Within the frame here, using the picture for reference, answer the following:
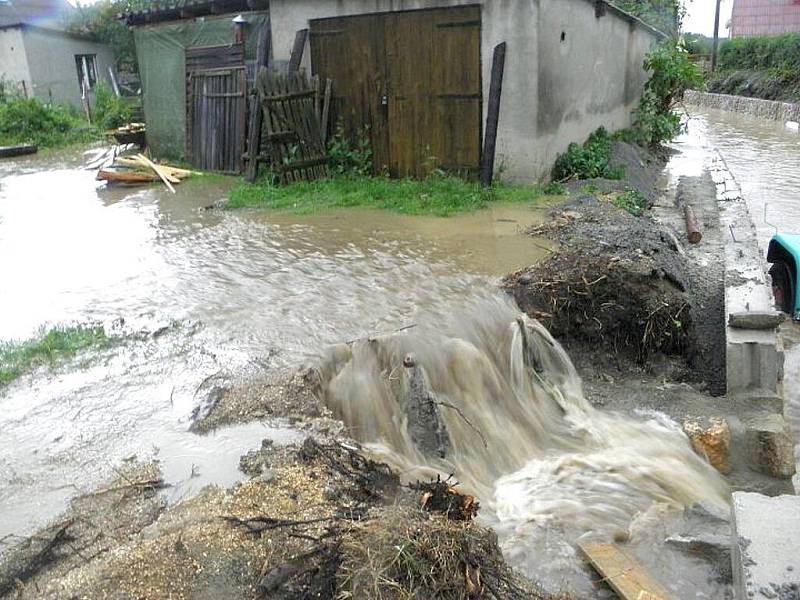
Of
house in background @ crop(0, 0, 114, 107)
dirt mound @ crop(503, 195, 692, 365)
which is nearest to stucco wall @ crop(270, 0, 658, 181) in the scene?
dirt mound @ crop(503, 195, 692, 365)

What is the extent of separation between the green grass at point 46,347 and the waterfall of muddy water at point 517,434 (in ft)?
6.61

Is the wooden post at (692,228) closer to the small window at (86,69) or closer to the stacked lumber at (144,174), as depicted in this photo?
the stacked lumber at (144,174)

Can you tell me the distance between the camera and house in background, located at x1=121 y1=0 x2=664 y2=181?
33.4 feet

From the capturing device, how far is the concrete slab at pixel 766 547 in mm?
2889

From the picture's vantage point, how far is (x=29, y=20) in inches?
1059

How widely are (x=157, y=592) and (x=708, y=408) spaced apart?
447 centimetres

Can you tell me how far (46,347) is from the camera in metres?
5.58

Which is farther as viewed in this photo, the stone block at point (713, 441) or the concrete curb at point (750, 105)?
the concrete curb at point (750, 105)

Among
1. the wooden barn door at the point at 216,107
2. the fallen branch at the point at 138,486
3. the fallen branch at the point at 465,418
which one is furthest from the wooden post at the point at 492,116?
the fallen branch at the point at 138,486

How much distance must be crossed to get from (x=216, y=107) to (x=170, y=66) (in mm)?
1925

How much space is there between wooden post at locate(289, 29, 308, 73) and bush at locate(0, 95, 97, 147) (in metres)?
12.0

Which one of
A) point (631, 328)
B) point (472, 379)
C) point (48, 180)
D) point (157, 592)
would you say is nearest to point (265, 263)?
point (472, 379)

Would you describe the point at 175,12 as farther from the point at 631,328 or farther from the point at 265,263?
the point at 631,328

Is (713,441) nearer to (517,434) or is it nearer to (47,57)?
(517,434)
